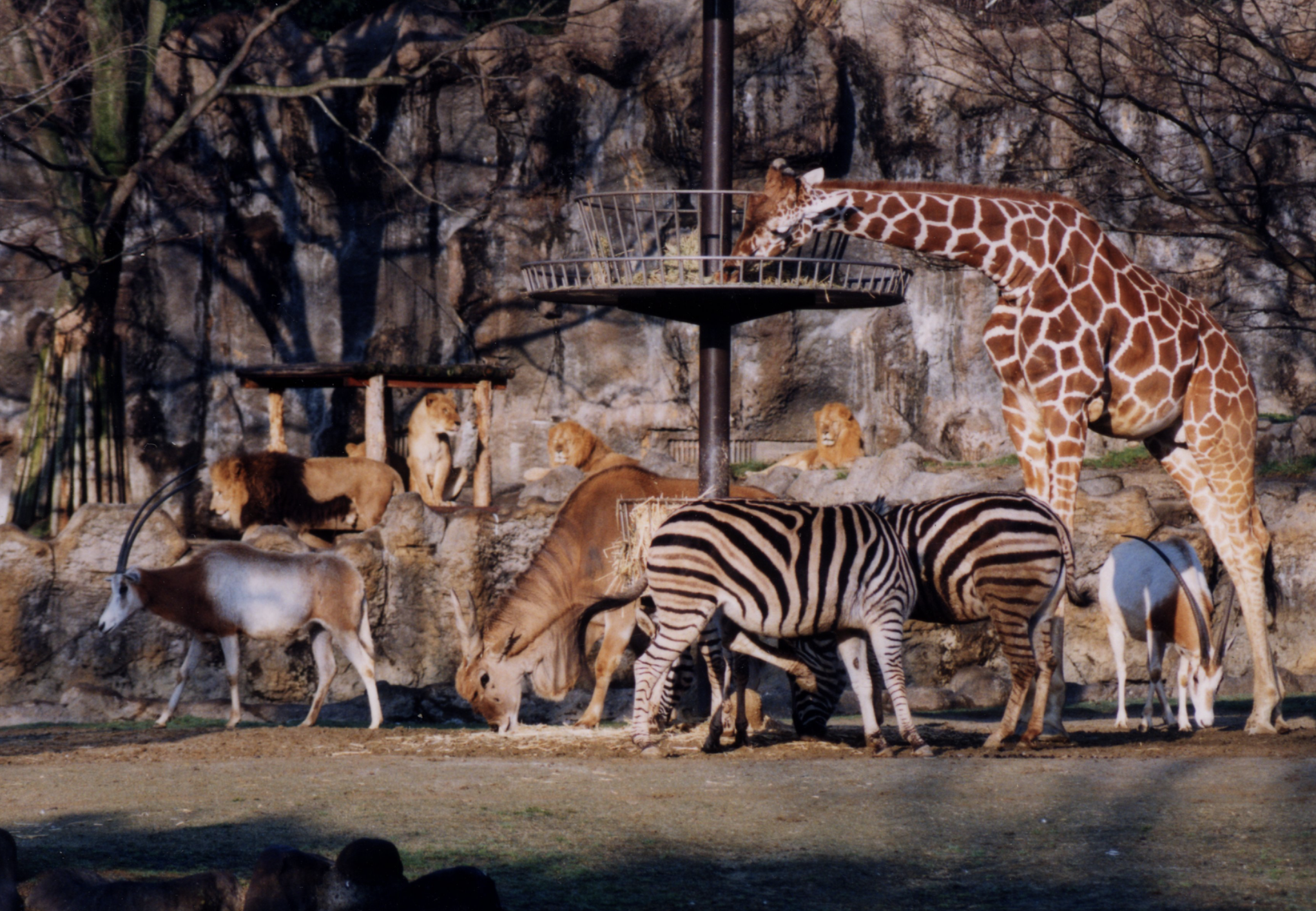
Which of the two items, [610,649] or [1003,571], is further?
[610,649]

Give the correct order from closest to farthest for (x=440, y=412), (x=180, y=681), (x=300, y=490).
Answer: (x=180, y=681)
(x=300, y=490)
(x=440, y=412)

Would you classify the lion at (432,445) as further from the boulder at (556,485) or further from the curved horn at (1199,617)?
the curved horn at (1199,617)

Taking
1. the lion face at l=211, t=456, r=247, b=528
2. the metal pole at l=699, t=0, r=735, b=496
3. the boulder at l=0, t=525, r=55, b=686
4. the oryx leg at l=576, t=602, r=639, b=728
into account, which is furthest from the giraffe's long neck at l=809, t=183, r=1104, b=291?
the lion face at l=211, t=456, r=247, b=528

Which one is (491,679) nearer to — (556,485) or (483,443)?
(556,485)

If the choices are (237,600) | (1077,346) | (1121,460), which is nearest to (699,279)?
(1077,346)

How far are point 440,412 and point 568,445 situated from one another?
2227 millimetres

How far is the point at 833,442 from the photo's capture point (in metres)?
22.0

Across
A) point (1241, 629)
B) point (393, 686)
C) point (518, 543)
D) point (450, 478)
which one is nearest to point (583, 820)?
point (393, 686)

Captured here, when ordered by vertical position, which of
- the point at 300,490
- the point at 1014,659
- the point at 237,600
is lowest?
the point at 1014,659

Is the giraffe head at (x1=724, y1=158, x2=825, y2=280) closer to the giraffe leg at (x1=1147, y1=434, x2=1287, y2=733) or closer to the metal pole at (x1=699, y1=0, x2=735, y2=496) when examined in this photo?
the metal pole at (x1=699, y1=0, x2=735, y2=496)

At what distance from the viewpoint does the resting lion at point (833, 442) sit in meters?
21.5

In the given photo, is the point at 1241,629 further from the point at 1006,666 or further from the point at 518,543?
the point at 518,543

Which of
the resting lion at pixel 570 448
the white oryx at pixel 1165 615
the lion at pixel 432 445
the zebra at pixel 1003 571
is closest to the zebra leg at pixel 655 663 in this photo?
the zebra at pixel 1003 571

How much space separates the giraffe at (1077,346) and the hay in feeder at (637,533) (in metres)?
1.71
